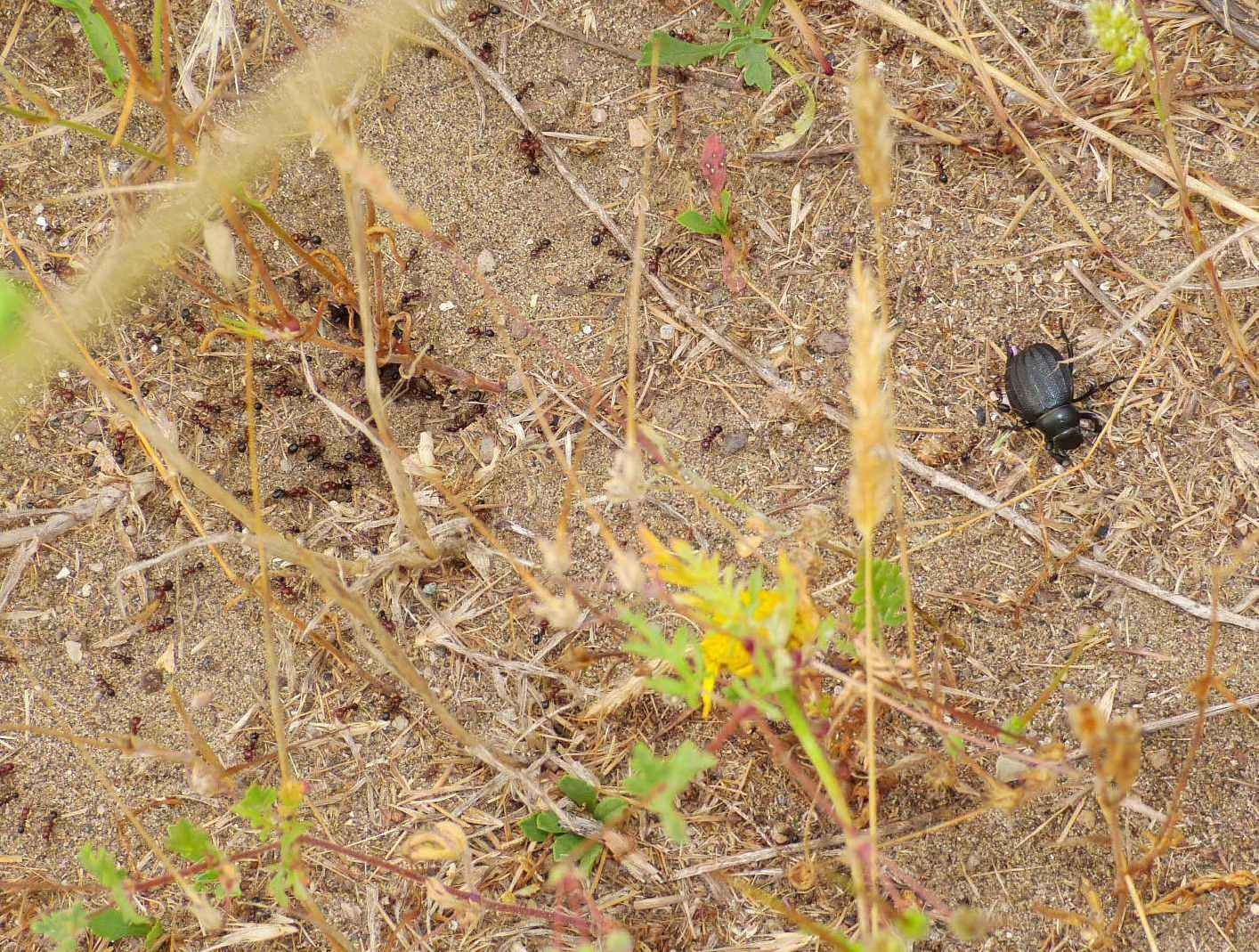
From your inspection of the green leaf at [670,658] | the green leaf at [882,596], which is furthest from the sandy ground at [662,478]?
the green leaf at [670,658]

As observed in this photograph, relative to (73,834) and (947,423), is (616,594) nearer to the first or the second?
(947,423)

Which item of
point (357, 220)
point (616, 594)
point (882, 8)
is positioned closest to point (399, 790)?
point (616, 594)

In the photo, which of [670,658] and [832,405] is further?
[832,405]

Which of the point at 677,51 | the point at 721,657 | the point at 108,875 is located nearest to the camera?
the point at 721,657

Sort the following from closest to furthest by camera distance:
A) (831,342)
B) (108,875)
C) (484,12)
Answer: (108,875) → (831,342) → (484,12)

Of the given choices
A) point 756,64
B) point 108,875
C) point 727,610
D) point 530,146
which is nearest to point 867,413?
point 727,610

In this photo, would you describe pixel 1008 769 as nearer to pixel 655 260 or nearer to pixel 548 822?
pixel 548 822
